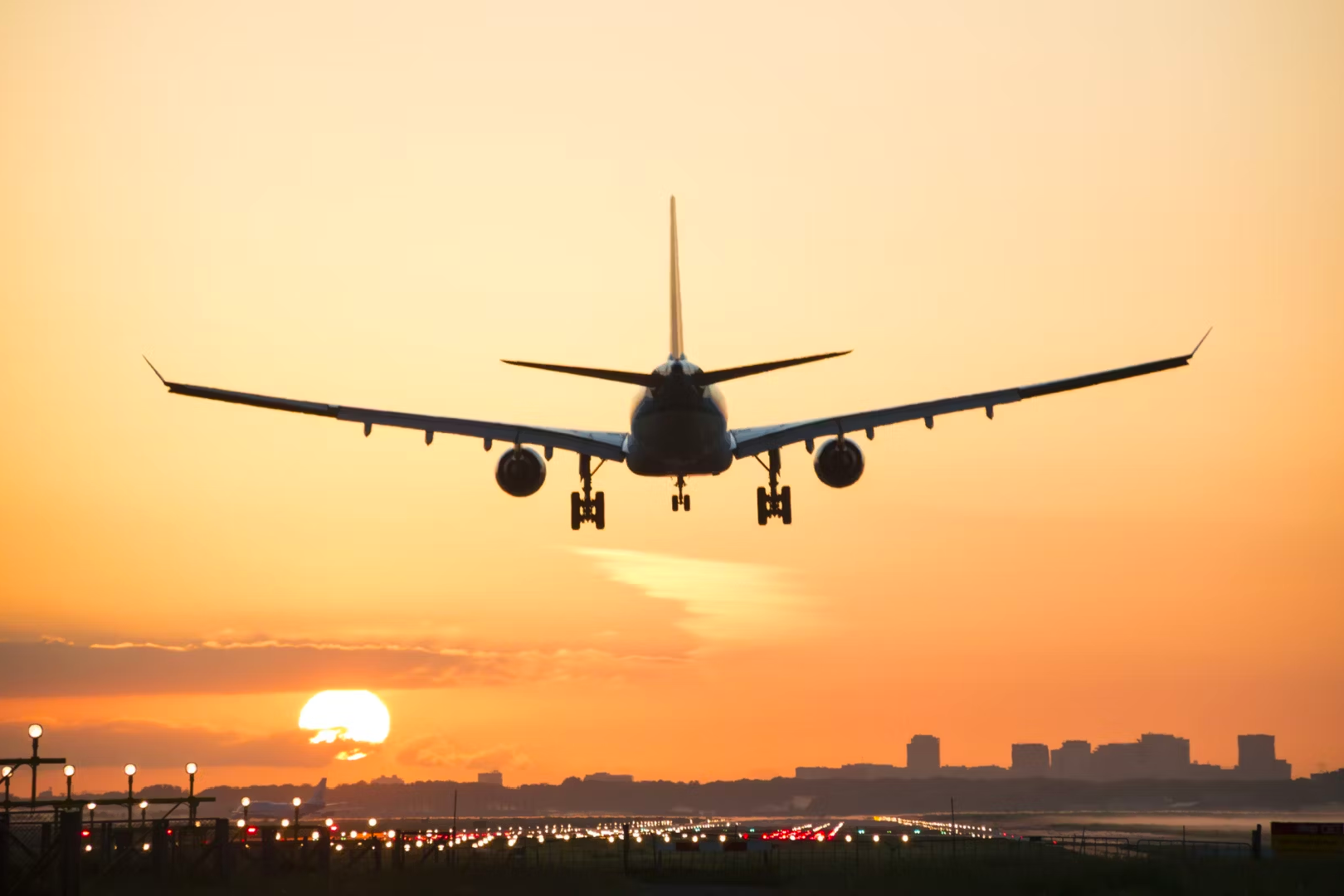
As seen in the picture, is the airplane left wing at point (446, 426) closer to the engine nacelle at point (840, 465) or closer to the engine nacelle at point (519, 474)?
the engine nacelle at point (519, 474)

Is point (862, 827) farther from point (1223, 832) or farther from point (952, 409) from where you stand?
point (952, 409)

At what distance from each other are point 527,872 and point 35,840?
26.6 metres

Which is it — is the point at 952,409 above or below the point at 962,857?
above

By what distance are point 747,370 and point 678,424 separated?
3.59 metres

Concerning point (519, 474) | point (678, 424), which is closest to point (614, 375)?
point (678, 424)

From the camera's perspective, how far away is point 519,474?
58.6 meters

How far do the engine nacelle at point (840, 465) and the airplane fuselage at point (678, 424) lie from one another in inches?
244

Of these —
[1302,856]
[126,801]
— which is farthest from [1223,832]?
[126,801]

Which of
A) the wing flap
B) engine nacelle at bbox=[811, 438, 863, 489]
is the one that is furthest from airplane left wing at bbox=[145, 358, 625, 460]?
engine nacelle at bbox=[811, 438, 863, 489]

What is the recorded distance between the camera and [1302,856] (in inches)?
2896

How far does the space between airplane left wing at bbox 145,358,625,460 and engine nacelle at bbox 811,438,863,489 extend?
8.13 metres

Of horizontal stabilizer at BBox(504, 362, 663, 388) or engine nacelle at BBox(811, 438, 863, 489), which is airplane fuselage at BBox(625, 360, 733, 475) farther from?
engine nacelle at BBox(811, 438, 863, 489)

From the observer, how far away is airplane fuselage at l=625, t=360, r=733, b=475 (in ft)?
173

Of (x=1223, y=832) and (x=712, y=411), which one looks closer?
(x=712, y=411)
